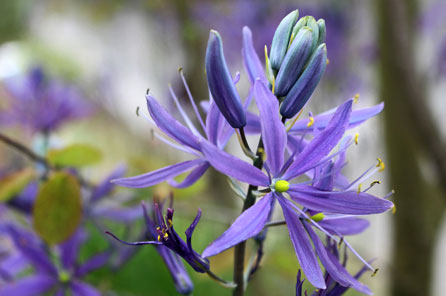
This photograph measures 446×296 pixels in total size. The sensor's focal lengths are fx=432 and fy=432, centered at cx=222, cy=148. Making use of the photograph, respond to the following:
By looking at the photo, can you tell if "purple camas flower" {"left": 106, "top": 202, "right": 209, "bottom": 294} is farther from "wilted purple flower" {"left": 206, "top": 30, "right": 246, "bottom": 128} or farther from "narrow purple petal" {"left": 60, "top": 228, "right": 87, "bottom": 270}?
"narrow purple petal" {"left": 60, "top": 228, "right": 87, "bottom": 270}

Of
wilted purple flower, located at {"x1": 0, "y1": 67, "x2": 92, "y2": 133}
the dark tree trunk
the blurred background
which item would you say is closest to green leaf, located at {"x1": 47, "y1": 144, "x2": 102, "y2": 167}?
the blurred background

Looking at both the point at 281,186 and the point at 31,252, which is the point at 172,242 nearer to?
the point at 281,186

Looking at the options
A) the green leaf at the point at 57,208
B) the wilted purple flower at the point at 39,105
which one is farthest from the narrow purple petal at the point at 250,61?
the wilted purple flower at the point at 39,105

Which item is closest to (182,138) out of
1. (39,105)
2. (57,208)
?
(57,208)

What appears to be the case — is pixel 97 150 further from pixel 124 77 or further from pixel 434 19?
pixel 124 77

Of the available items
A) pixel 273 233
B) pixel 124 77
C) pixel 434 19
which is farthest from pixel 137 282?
pixel 124 77

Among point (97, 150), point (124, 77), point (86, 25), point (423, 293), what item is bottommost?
point (423, 293)
